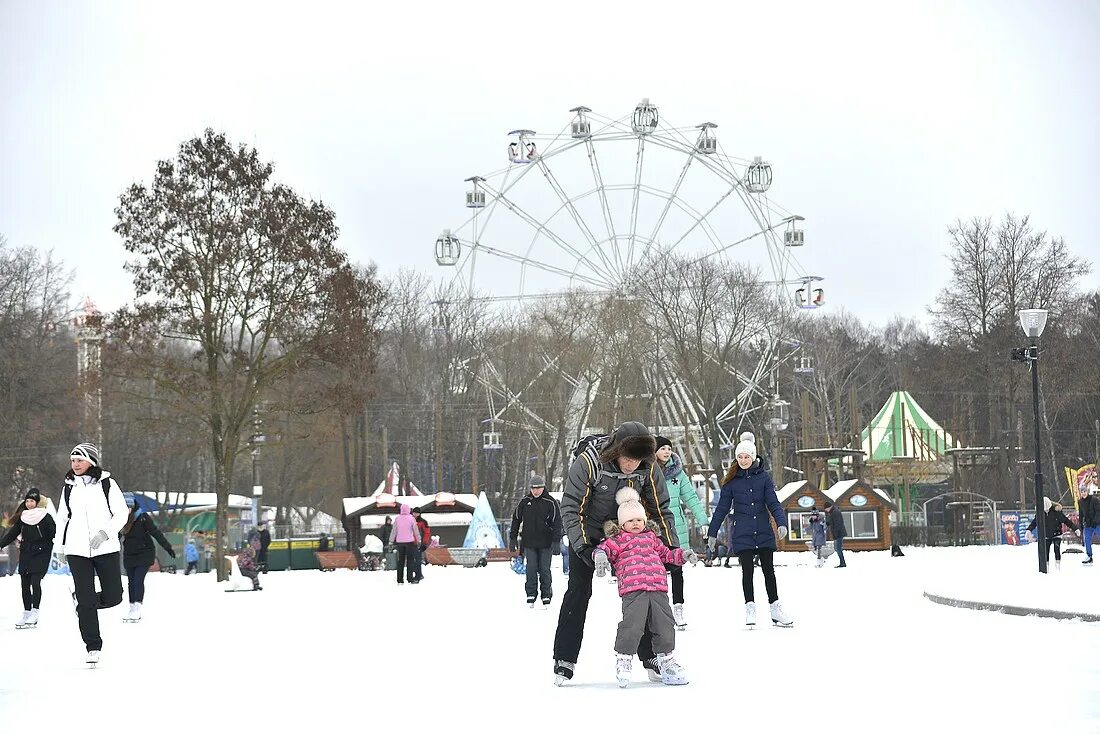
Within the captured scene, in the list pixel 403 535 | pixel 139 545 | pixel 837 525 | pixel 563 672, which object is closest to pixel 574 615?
pixel 563 672

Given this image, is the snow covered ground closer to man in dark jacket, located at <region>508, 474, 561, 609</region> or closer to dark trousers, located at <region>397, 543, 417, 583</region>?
man in dark jacket, located at <region>508, 474, 561, 609</region>

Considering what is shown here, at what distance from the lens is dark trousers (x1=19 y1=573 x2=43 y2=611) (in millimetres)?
17453

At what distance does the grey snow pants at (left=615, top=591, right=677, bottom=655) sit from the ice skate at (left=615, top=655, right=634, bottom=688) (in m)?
0.04

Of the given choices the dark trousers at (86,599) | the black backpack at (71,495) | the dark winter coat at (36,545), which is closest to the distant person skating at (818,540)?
the dark winter coat at (36,545)

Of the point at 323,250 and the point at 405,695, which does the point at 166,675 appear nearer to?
the point at 405,695

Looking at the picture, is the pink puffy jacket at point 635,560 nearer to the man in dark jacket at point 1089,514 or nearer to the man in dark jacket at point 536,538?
the man in dark jacket at point 536,538

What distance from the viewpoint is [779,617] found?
14023mm

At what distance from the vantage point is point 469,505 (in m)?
53.8

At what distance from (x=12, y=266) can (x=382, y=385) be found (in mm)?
17132

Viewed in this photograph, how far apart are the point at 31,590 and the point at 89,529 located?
21.4 ft

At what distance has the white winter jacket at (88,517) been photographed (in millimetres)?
11734

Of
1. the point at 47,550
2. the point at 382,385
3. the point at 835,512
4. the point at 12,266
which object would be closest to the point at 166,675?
the point at 47,550

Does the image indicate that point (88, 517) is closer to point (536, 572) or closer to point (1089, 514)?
point (536, 572)

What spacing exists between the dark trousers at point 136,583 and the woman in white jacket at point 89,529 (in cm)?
616
